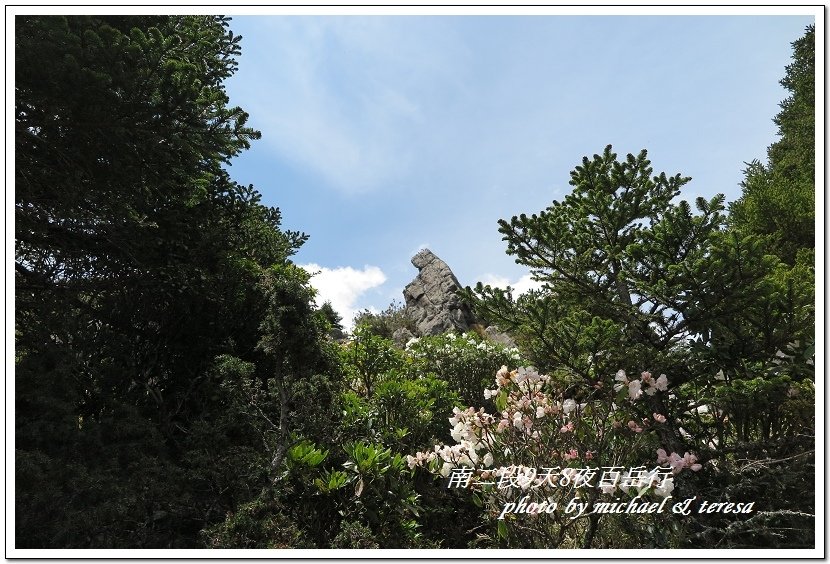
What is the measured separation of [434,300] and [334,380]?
12.5 meters

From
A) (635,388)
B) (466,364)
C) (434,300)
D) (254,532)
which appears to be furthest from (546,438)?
(434,300)

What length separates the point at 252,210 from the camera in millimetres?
6781

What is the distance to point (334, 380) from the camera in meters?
5.73

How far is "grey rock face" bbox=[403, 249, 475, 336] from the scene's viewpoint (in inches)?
671

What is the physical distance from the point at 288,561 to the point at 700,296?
372 cm

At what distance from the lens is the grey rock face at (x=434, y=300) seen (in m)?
17.0

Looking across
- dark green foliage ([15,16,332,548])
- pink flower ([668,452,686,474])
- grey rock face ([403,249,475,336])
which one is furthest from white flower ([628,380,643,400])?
grey rock face ([403,249,475,336])

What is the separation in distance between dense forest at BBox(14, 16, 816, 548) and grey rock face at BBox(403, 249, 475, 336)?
35.9ft

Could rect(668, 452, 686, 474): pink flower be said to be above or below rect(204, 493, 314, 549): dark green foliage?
above

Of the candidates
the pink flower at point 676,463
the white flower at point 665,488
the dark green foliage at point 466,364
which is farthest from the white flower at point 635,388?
the dark green foliage at point 466,364

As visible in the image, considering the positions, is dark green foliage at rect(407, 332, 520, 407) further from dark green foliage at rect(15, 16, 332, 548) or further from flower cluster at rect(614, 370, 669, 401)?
flower cluster at rect(614, 370, 669, 401)

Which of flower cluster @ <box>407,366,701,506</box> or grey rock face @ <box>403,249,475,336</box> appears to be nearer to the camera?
flower cluster @ <box>407,366,701,506</box>

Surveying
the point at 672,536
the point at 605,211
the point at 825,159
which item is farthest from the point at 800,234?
the point at 672,536

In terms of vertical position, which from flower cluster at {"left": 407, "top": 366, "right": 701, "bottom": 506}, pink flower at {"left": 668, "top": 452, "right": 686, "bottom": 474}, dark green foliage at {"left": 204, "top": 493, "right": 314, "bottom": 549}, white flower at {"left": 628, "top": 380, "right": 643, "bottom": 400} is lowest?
dark green foliage at {"left": 204, "top": 493, "right": 314, "bottom": 549}
